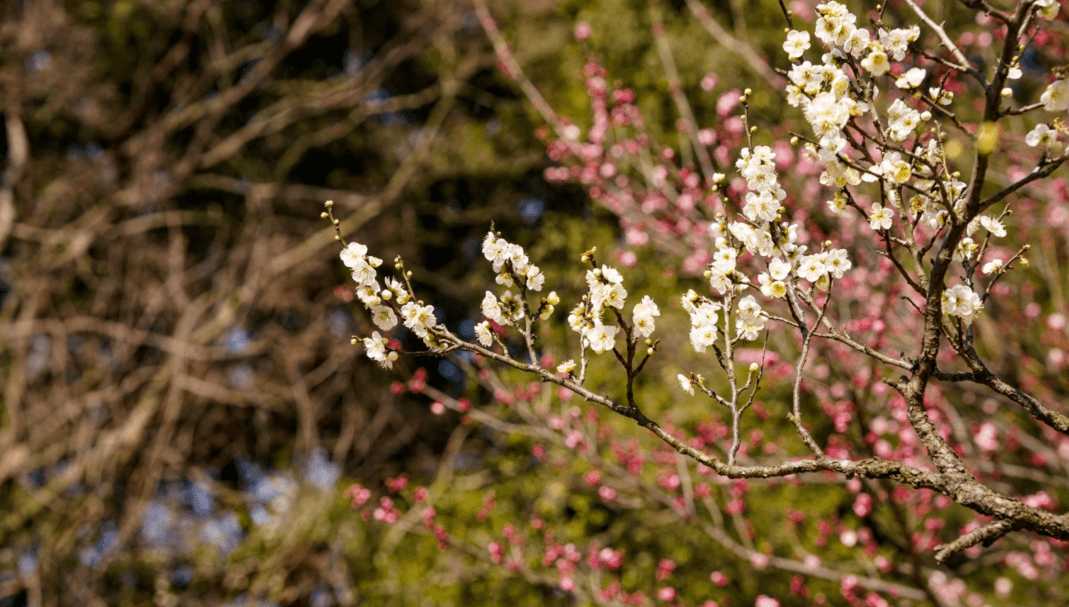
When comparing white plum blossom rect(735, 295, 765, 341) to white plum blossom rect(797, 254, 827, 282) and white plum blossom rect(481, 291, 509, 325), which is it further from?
white plum blossom rect(481, 291, 509, 325)

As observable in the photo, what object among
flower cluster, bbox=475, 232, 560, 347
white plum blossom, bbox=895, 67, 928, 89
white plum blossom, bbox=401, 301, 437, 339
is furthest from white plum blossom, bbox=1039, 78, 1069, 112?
white plum blossom, bbox=401, 301, 437, 339

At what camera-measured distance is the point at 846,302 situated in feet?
10.8

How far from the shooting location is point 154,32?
7.74m

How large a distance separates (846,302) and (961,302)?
1.87m

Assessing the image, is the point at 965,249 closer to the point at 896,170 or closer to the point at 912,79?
the point at 896,170

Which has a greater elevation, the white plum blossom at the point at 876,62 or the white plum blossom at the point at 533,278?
the white plum blossom at the point at 876,62

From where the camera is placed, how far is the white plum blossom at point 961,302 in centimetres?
147

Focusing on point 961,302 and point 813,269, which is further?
point 813,269

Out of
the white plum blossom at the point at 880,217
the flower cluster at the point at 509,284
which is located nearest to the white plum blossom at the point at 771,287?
the white plum blossom at the point at 880,217

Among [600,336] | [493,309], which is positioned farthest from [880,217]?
[493,309]

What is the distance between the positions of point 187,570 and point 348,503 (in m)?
1.26

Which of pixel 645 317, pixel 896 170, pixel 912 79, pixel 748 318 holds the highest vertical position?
pixel 912 79

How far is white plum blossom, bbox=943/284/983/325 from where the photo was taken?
4.83ft

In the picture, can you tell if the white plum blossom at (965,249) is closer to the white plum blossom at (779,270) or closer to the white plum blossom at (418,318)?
the white plum blossom at (779,270)
